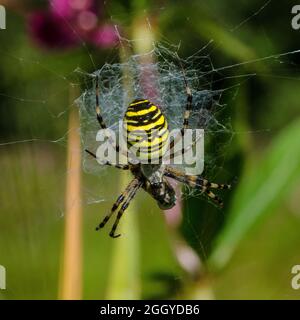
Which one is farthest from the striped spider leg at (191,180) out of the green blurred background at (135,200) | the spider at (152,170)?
the green blurred background at (135,200)

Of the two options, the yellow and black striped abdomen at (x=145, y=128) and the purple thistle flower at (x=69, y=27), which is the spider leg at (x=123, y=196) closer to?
the yellow and black striped abdomen at (x=145, y=128)

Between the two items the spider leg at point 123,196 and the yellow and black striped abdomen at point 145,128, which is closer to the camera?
the yellow and black striped abdomen at point 145,128

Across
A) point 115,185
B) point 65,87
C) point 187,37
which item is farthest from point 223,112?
point 115,185

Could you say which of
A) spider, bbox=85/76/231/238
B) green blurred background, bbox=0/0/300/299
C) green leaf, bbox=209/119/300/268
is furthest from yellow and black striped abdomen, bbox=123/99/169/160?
green leaf, bbox=209/119/300/268

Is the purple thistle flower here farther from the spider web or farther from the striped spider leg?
the striped spider leg

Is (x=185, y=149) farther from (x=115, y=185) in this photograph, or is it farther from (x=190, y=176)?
(x=115, y=185)

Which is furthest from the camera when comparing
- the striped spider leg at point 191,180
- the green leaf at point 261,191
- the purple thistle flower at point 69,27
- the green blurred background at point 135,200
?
the striped spider leg at point 191,180
